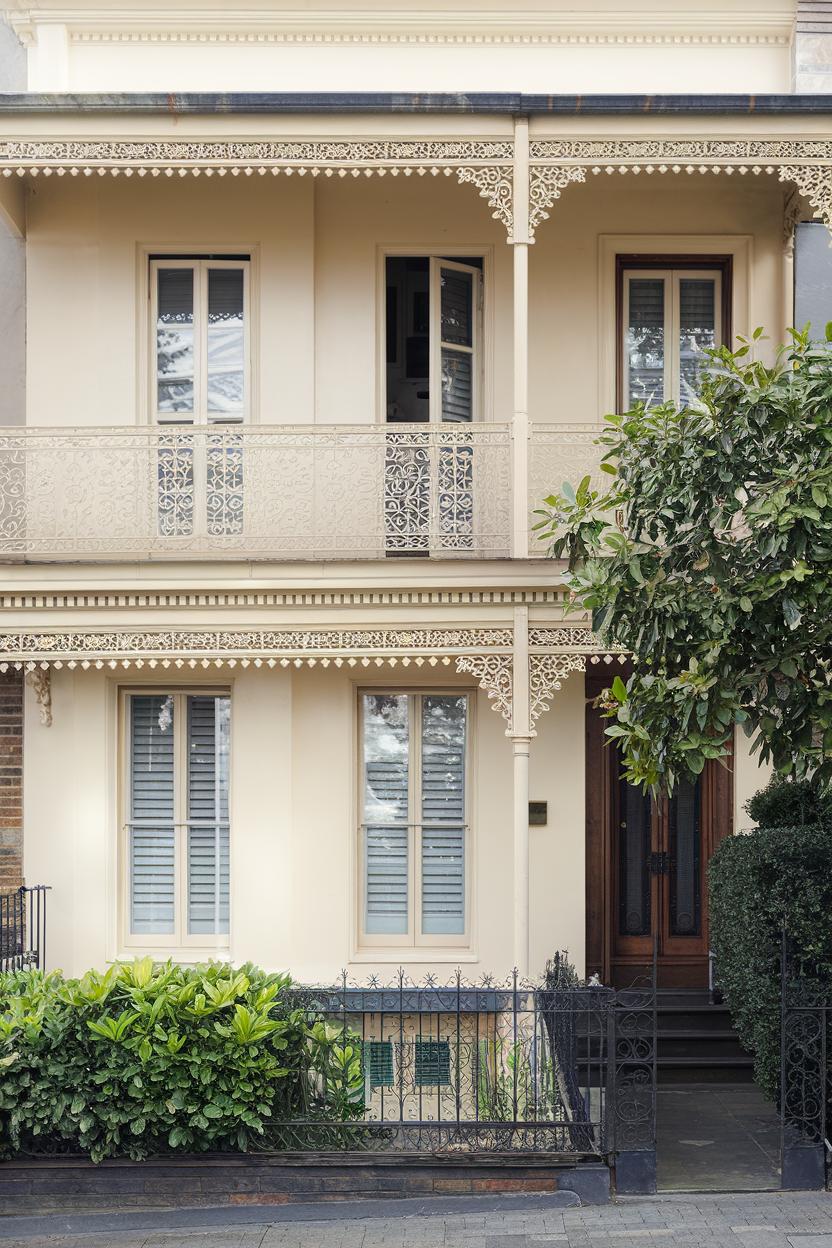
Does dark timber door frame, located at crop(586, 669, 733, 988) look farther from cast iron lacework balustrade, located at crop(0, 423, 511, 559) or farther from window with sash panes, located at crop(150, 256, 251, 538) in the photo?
window with sash panes, located at crop(150, 256, 251, 538)

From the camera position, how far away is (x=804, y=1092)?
758 cm

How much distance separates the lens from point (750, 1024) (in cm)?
848

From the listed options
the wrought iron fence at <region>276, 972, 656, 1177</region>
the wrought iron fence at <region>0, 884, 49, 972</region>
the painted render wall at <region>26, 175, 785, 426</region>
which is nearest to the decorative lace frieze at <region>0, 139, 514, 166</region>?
the painted render wall at <region>26, 175, 785, 426</region>

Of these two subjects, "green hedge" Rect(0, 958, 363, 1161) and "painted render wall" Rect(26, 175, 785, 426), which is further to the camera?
"painted render wall" Rect(26, 175, 785, 426)

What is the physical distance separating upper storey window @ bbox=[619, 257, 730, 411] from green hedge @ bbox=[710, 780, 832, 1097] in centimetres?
398

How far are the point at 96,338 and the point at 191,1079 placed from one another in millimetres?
6021

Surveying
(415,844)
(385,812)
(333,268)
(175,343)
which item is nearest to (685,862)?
(415,844)

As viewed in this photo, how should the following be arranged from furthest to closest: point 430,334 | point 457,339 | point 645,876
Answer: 1. point 645,876
2. point 457,339
3. point 430,334

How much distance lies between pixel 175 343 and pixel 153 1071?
235 inches

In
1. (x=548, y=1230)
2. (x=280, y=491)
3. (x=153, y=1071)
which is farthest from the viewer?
(x=280, y=491)

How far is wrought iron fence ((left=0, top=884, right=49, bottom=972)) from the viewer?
992 cm

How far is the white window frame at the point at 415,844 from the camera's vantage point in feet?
34.5

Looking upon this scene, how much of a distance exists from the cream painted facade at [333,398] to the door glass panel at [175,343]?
16cm

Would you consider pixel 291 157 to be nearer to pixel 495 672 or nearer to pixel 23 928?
pixel 495 672
